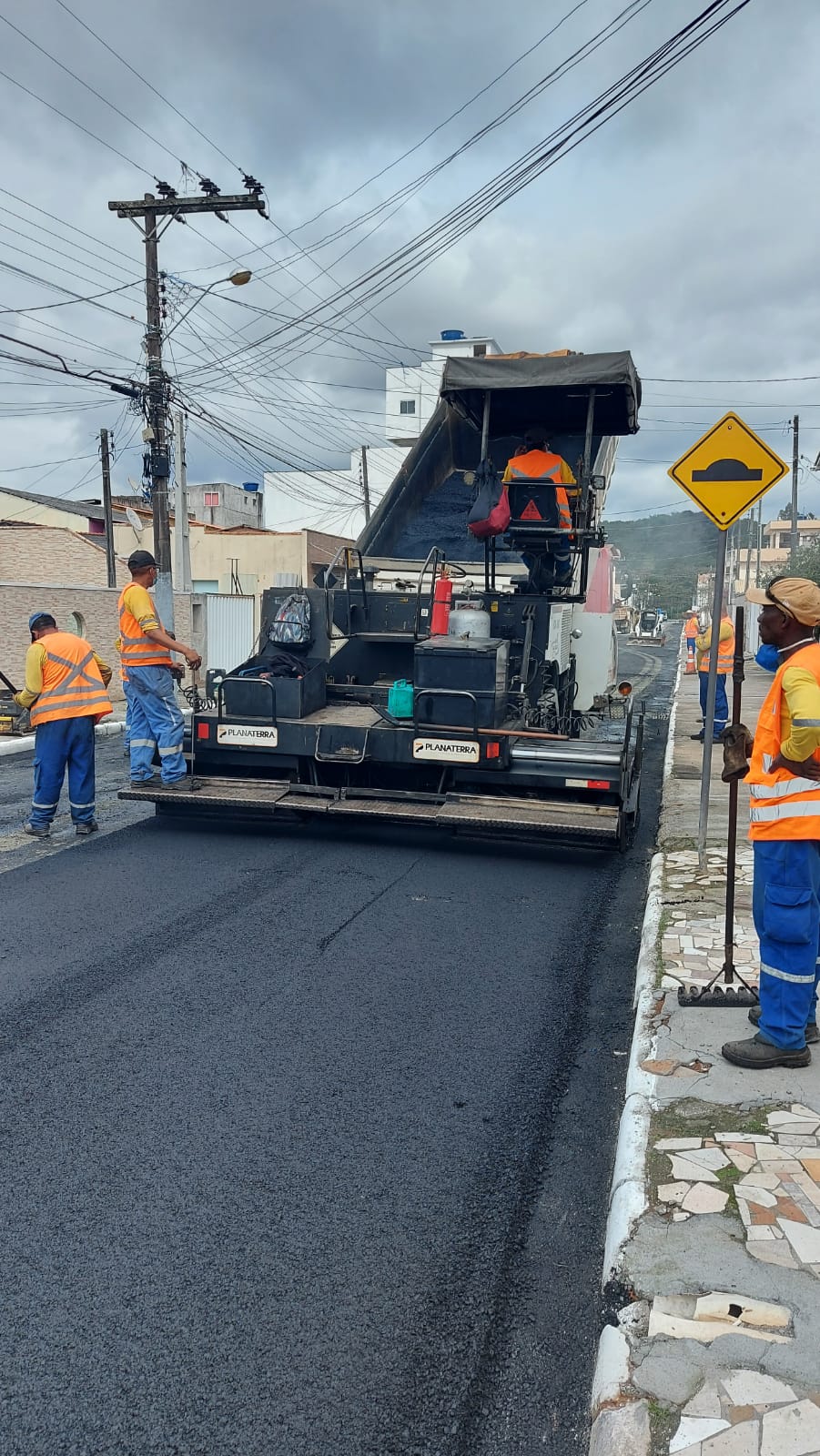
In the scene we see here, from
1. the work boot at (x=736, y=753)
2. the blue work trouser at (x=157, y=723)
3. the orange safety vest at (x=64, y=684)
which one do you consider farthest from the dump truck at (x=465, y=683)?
the work boot at (x=736, y=753)

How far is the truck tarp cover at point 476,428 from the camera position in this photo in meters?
7.02

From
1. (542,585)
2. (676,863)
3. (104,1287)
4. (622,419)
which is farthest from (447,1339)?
(622,419)

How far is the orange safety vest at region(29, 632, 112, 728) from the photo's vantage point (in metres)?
7.05

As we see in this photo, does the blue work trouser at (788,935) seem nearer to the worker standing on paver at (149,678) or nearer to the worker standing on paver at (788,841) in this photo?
the worker standing on paver at (788,841)

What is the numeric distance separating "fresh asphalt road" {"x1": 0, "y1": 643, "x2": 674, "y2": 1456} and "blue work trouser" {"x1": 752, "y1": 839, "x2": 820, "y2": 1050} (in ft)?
1.95

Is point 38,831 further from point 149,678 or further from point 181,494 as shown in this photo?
point 181,494

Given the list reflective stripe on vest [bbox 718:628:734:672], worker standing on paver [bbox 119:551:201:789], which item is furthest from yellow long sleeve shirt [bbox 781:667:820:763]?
reflective stripe on vest [bbox 718:628:734:672]

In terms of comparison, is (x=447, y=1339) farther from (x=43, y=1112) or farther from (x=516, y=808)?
(x=516, y=808)

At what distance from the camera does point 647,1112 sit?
10.6 feet

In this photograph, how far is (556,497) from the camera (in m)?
7.42

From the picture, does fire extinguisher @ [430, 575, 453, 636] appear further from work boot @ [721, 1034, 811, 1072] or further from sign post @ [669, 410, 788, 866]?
work boot @ [721, 1034, 811, 1072]

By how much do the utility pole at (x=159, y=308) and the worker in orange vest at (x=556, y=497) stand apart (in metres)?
9.43

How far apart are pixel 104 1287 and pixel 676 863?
4494 millimetres

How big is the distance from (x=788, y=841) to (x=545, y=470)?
4.53 metres
